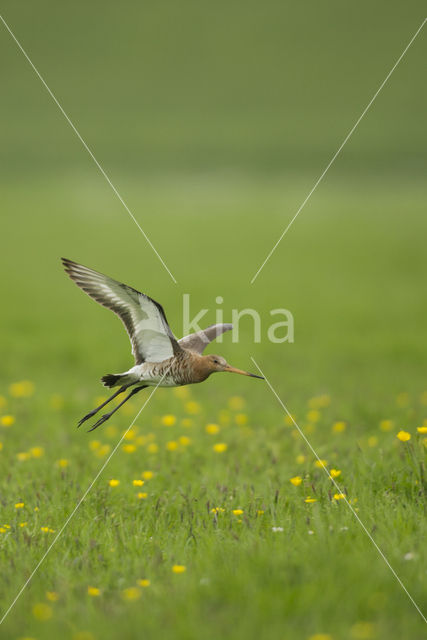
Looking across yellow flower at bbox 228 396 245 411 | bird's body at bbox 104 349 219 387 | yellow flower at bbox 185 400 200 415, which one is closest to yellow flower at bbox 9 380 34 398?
yellow flower at bbox 185 400 200 415

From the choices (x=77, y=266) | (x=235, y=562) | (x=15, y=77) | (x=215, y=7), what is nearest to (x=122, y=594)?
(x=235, y=562)

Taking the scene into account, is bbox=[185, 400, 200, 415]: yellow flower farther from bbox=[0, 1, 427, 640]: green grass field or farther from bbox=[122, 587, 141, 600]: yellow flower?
bbox=[122, 587, 141, 600]: yellow flower

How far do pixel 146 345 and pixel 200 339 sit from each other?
12.6 inches

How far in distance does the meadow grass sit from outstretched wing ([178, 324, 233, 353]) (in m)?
1.16

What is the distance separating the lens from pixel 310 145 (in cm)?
3706

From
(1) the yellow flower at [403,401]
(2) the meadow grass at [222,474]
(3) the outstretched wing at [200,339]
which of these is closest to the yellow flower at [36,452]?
(2) the meadow grass at [222,474]

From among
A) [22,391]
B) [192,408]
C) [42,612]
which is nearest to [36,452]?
[192,408]

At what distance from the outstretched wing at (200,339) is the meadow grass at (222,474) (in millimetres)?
1157

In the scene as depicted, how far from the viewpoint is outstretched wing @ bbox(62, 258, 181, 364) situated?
262cm

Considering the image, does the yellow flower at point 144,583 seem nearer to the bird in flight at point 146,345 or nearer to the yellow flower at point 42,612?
the yellow flower at point 42,612

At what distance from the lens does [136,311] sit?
9.11 feet

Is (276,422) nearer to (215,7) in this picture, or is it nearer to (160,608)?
(160,608)

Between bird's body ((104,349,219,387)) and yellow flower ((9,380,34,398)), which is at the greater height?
bird's body ((104,349,219,387))

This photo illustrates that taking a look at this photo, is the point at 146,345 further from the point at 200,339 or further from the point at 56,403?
the point at 56,403
